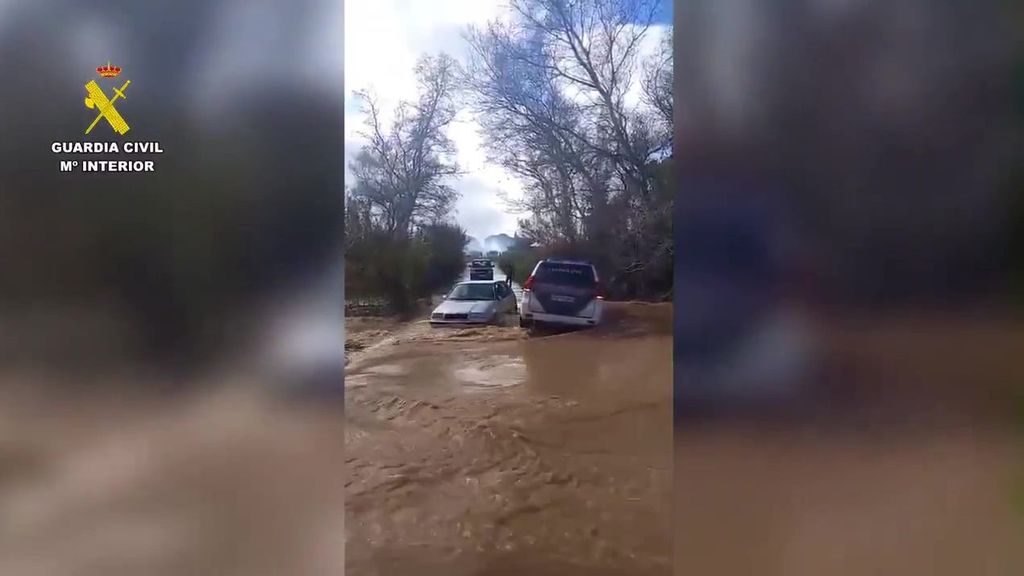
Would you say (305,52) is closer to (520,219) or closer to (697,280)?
(520,219)


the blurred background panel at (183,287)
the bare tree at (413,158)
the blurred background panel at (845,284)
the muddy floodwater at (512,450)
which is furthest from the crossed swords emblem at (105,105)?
the blurred background panel at (845,284)

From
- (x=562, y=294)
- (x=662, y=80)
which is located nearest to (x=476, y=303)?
(x=562, y=294)

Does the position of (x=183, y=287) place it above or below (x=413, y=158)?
below

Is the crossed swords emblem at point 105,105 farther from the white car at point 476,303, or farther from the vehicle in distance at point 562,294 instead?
the vehicle in distance at point 562,294

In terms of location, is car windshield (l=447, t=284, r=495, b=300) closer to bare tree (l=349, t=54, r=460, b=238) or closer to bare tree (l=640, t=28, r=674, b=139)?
bare tree (l=349, t=54, r=460, b=238)

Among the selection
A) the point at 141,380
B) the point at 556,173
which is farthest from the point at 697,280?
the point at 141,380

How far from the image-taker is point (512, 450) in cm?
314

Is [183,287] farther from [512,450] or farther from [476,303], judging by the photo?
[512,450]

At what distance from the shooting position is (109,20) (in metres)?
3.17

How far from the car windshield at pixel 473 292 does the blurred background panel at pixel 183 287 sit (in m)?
0.56

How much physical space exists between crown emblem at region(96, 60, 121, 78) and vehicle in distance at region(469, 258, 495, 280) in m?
1.84

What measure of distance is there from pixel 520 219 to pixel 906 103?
71.5 inches

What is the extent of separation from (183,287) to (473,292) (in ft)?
4.35

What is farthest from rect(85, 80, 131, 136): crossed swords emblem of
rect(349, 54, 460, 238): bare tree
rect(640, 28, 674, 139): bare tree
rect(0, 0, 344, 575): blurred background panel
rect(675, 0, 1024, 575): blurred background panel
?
rect(675, 0, 1024, 575): blurred background panel
